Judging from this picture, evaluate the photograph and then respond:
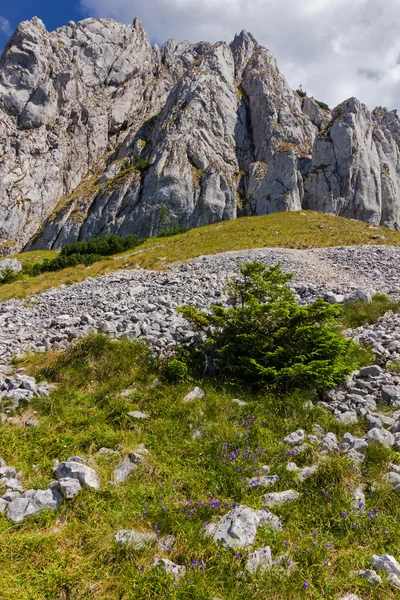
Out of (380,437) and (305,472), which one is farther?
(380,437)

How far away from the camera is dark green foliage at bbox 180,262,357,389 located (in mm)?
6375

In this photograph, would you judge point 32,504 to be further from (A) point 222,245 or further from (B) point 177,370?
(A) point 222,245

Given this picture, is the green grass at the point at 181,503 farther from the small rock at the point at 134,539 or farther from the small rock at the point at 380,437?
the small rock at the point at 380,437

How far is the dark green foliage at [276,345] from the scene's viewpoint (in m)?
6.38

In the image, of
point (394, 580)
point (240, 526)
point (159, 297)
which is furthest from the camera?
point (159, 297)

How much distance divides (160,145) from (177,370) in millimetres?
103744

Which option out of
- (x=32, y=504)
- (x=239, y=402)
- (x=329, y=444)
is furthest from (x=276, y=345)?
(x=32, y=504)

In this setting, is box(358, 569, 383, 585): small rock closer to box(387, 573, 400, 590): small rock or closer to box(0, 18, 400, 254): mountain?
box(387, 573, 400, 590): small rock

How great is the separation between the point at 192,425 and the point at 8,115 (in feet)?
442

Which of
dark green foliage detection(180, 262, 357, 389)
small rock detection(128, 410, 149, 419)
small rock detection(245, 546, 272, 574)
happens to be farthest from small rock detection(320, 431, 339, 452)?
small rock detection(128, 410, 149, 419)

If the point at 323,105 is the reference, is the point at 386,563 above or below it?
below

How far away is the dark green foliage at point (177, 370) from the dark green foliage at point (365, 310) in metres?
6.38

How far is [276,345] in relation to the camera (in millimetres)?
7016

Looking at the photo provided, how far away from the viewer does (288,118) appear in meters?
108
